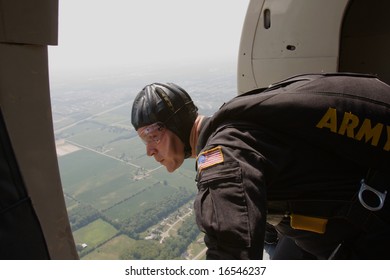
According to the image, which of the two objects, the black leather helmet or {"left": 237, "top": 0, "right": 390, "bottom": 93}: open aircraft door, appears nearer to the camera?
the black leather helmet

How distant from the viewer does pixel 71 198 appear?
67.6 feet

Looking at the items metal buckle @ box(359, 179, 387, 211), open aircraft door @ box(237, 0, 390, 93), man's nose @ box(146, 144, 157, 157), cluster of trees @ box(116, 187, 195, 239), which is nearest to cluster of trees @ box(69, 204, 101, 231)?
cluster of trees @ box(116, 187, 195, 239)

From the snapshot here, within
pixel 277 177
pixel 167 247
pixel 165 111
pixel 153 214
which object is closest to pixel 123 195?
pixel 153 214

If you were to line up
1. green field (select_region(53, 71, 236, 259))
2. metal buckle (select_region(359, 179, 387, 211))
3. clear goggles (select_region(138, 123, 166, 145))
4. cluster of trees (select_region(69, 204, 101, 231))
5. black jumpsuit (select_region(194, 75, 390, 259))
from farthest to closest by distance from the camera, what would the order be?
cluster of trees (select_region(69, 204, 101, 231)) → green field (select_region(53, 71, 236, 259)) → clear goggles (select_region(138, 123, 166, 145)) → metal buckle (select_region(359, 179, 387, 211)) → black jumpsuit (select_region(194, 75, 390, 259))

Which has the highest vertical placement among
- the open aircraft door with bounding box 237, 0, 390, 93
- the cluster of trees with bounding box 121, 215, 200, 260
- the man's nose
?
the open aircraft door with bounding box 237, 0, 390, 93

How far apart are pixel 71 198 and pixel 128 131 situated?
15.3m

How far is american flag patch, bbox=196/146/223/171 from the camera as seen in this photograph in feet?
3.27

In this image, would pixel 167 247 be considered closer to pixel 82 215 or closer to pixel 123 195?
pixel 82 215

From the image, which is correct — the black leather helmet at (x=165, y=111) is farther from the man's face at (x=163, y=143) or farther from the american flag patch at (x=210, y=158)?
the american flag patch at (x=210, y=158)

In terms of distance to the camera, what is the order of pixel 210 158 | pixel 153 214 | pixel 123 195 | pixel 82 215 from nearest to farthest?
pixel 210 158
pixel 153 214
pixel 82 215
pixel 123 195

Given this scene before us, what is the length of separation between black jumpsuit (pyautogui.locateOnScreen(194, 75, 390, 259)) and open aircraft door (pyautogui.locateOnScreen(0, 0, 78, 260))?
44cm

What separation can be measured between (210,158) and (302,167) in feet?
1.03

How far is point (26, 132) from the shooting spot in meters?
0.76

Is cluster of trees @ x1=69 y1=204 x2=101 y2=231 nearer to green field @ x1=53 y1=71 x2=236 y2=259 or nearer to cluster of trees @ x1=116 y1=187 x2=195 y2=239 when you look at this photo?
green field @ x1=53 y1=71 x2=236 y2=259
